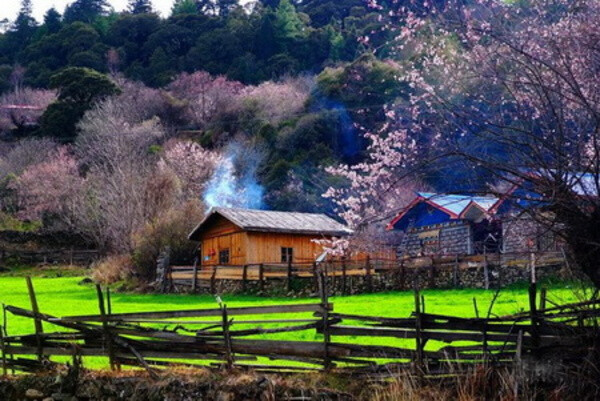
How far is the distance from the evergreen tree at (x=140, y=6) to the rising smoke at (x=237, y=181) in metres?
47.8

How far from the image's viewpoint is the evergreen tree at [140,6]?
9281 centimetres

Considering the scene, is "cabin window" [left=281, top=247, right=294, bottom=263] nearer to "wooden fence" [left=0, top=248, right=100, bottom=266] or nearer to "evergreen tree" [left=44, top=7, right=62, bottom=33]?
"wooden fence" [left=0, top=248, right=100, bottom=266]

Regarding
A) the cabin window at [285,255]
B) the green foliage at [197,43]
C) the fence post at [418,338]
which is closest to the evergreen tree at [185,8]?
the green foliage at [197,43]

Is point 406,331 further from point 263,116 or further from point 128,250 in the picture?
point 263,116

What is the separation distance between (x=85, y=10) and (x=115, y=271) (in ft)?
230

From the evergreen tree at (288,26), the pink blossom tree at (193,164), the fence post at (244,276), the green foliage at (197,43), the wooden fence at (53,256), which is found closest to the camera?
the fence post at (244,276)

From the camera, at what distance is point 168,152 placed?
163ft

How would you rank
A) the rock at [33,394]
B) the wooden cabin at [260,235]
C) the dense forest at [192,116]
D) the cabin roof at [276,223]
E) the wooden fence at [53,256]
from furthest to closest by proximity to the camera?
1. the wooden fence at [53,256]
2. the dense forest at [192,116]
3. the wooden cabin at [260,235]
4. the cabin roof at [276,223]
5. the rock at [33,394]

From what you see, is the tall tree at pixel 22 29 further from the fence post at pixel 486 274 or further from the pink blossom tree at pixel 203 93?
the fence post at pixel 486 274

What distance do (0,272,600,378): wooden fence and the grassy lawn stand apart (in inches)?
35.7

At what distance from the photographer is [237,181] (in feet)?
163

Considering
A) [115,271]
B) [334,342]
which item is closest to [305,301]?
[334,342]

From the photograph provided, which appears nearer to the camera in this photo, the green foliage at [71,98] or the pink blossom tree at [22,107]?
A: the green foliage at [71,98]

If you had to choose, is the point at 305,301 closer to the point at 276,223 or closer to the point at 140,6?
the point at 276,223
